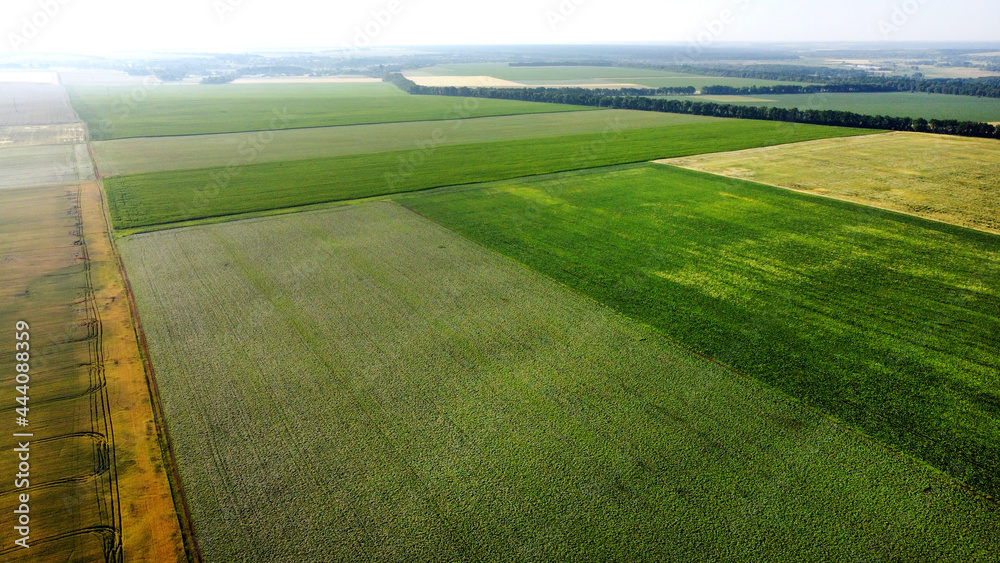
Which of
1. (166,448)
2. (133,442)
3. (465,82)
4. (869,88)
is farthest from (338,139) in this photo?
(869,88)

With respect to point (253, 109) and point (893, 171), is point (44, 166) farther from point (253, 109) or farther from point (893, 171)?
point (893, 171)

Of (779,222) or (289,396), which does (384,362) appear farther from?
(779,222)

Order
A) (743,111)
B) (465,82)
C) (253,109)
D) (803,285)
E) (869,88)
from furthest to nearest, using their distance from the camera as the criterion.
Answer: (465,82)
(869,88)
(253,109)
(743,111)
(803,285)

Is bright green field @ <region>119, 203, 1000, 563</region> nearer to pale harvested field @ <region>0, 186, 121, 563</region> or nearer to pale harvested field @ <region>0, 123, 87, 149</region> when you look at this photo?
pale harvested field @ <region>0, 186, 121, 563</region>

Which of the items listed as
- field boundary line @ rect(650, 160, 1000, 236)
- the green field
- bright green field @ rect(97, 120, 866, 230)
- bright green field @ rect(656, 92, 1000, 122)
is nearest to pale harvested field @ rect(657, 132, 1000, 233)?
field boundary line @ rect(650, 160, 1000, 236)

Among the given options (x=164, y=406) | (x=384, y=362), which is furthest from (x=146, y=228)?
(x=384, y=362)
